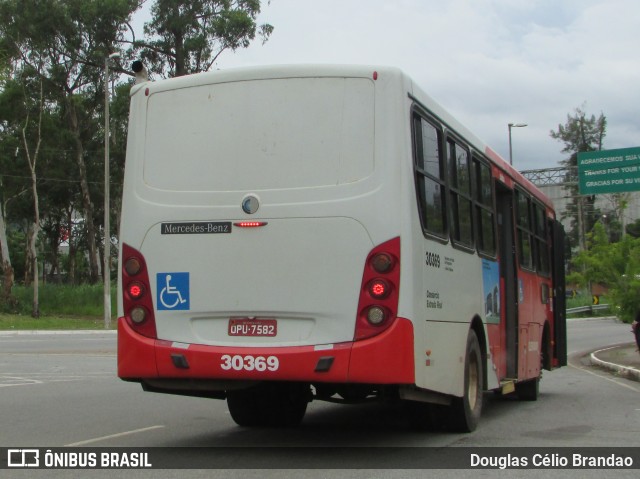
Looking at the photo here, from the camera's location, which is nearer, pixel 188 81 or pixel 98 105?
pixel 188 81

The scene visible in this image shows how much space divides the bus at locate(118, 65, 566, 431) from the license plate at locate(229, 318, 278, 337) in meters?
0.01

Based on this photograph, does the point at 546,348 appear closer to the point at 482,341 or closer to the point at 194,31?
the point at 482,341

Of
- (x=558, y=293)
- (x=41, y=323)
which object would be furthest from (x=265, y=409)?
Result: (x=41, y=323)

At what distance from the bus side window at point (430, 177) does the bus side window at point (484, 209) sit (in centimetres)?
147

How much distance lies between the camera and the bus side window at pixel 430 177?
26.2ft

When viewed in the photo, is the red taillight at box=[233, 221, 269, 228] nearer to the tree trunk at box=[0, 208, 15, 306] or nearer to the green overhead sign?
the green overhead sign

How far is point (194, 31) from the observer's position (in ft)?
165

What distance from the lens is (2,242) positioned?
45.0 m

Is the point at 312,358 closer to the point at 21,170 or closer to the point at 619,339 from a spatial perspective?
the point at 619,339

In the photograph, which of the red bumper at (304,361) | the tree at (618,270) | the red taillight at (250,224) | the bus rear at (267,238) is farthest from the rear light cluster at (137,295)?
the tree at (618,270)

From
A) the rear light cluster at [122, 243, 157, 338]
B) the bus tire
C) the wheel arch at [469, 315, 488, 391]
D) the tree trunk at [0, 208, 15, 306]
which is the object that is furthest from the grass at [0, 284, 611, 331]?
the rear light cluster at [122, 243, 157, 338]

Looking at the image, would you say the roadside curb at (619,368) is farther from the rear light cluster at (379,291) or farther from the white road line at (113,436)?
the rear light cluster at (379,291)

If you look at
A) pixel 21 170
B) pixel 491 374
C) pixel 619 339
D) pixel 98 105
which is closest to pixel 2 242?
pixel 21 170

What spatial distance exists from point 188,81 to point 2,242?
39.2 m
